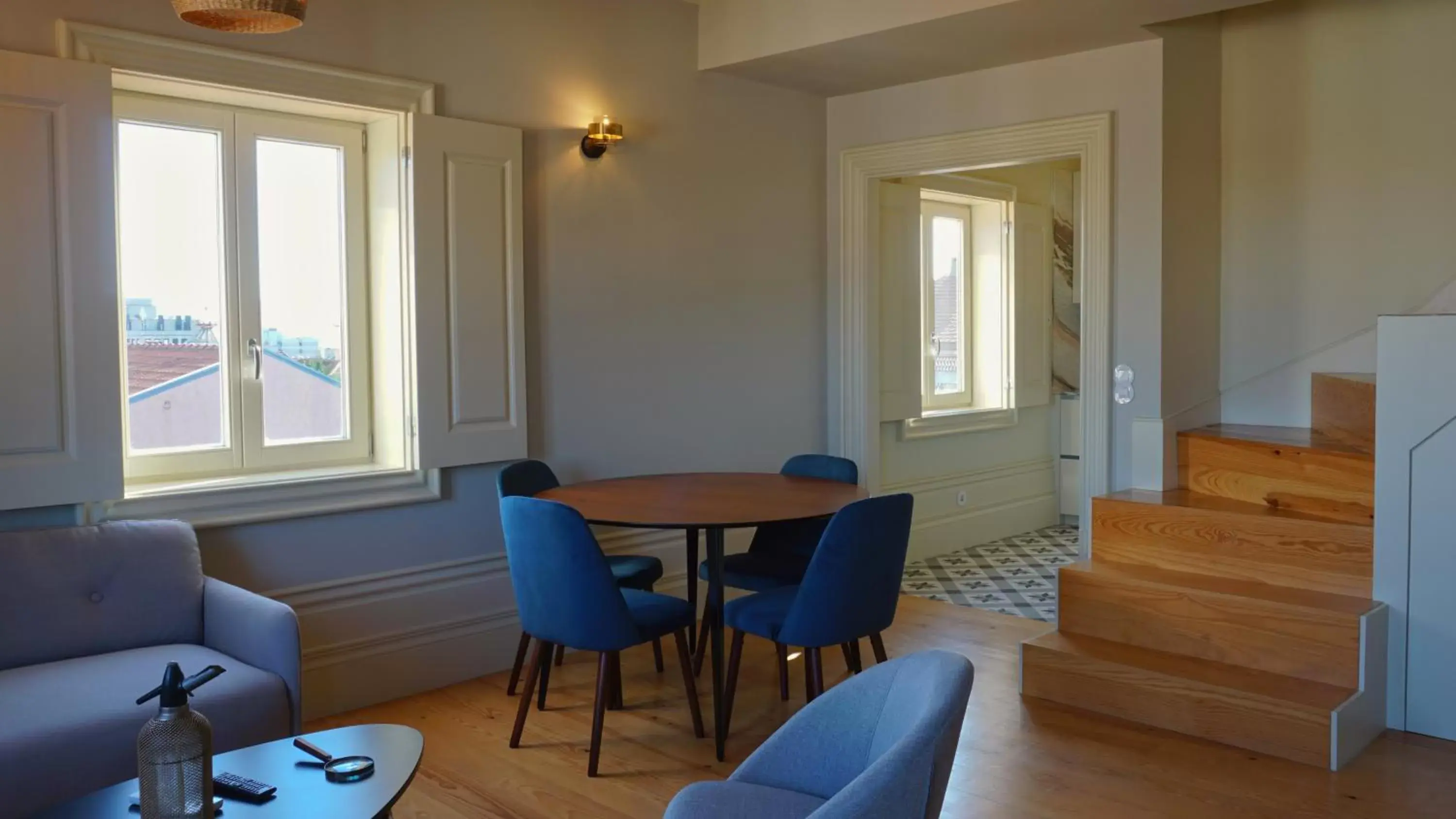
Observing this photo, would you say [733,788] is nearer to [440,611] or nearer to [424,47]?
[440,611]

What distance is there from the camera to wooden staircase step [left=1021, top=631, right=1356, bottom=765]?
3.43m

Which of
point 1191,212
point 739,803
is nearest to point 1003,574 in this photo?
point 1191,212

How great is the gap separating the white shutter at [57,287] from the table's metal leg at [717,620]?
5.98 feet

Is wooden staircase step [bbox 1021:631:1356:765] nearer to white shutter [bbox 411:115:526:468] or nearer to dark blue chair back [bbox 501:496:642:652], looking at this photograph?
dark blue chair back [bbox 501:496:642:652]

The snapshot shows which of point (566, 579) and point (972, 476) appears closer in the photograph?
point (566, 579)

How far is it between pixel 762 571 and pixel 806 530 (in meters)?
0.36

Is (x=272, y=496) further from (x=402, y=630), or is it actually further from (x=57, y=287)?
(x=57, y=287)

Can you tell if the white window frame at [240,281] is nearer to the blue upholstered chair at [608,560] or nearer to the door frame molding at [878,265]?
the blue upholstered chair at [608,560]

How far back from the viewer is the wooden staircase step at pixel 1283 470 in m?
4.08

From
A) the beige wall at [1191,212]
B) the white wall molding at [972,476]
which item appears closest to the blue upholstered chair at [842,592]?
the beige wall at [1191,212]

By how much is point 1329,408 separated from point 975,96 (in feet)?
6.72

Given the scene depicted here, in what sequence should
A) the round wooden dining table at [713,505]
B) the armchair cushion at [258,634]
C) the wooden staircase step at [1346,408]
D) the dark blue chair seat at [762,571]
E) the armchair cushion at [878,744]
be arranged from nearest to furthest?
the armchair cushion at [878,744], the armchair cushion at [258,634], the round wooden dining table at [713,505], the dark blue chair seat at [762,571], the wooden staircase step at [1346,408]

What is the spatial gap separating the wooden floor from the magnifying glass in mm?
867

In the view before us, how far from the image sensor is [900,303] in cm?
625
